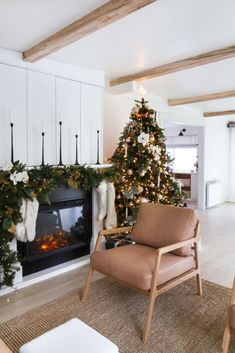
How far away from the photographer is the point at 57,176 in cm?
315

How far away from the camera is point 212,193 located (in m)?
7.66

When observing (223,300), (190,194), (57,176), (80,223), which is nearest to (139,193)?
(80,223)

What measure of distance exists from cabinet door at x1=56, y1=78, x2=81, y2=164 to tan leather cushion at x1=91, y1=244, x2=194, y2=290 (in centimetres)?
151

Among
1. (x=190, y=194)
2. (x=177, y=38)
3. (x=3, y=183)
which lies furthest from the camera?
(x=190, y=194)

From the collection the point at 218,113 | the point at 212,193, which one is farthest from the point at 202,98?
the point at 212,193

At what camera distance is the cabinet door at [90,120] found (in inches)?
150

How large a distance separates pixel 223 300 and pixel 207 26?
269 centimetres

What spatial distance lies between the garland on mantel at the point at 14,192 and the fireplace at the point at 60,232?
222 mm

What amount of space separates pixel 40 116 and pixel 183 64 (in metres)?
1.92

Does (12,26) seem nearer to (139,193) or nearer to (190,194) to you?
(139,193)

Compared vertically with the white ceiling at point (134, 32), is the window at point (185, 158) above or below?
below

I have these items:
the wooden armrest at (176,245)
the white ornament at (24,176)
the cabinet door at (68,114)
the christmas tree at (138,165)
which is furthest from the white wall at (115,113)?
the wooden armrest at (176,245)

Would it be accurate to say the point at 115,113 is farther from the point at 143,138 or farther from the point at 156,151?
the point at 156,151

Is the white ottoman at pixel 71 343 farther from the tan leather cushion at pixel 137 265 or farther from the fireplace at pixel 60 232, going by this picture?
the fireplace at pixel 60 232
